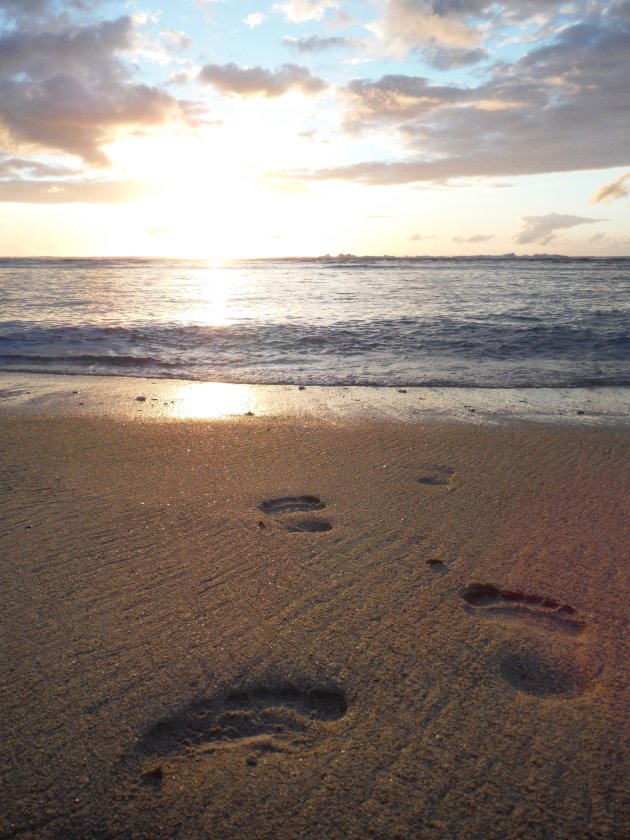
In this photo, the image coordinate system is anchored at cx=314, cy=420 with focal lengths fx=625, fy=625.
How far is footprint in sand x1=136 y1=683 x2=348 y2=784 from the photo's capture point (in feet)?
6.94

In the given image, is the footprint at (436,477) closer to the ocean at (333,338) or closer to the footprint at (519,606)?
the footprint at (519,606)

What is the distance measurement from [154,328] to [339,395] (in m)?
7.78

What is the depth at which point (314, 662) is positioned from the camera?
254 centimetres

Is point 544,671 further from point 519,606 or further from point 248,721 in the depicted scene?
point 248,721

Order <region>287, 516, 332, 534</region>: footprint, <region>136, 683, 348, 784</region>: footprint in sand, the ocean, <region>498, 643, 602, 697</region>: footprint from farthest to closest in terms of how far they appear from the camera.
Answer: the ocean → <region>287, 516, 332, 534</region>: footprint → <region>498, 643, 602, 697</region>: footprint → <region>136, 683, 348, 784</region>: footprint in sand

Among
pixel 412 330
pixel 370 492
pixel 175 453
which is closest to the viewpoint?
pixel 370 492

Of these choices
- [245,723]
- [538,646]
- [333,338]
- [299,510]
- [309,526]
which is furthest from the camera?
[333,338]

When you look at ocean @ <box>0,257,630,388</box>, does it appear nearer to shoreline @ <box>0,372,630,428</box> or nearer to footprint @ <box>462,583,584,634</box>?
shoreline @ <box>0,372,630,428</box>

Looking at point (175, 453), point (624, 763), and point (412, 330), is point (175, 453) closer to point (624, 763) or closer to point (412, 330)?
point (624, 763)

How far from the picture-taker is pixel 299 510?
4.10 meters

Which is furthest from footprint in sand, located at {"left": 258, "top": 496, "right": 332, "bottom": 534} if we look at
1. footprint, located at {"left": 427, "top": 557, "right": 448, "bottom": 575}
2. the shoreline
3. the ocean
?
the ocean

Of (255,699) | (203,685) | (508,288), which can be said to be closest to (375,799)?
(255,699)

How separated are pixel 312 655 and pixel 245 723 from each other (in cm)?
42

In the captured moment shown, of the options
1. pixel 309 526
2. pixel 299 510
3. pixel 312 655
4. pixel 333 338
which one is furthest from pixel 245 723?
pixel 333 338
